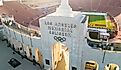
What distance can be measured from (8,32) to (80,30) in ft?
45.5

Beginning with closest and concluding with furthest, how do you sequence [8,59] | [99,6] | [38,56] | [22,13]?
1. [38,56]
2. [8,59]
3. [22,13]
4. [99,6]

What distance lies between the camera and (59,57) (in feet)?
92.0

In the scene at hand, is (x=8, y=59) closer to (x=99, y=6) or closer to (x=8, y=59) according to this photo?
(x=8, y=59)

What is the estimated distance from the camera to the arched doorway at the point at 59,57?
26427 mm

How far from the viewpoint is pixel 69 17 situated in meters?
22.5

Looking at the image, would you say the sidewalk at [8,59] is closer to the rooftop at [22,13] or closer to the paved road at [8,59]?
the paved road at [8,59]

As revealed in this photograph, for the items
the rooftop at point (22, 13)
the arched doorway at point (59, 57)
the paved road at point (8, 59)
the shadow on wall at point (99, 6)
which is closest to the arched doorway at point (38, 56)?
the paved road at point (8, 59)

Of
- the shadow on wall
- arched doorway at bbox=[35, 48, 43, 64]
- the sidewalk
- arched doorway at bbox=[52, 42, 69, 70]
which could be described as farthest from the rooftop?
arched doorway at bbox=[52, 42, 69, 70]

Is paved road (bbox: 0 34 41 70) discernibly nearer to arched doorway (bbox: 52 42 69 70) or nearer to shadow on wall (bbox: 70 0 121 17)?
arched doorway (bbox: 52 42 69 70)

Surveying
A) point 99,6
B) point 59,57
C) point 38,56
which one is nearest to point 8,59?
point 38,56

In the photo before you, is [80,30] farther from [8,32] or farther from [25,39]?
[8,32]

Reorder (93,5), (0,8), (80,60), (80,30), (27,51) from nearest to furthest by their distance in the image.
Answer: (80,30), (80,60), (27,51), (0,8), (93,5)

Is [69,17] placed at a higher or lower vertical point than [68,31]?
higher

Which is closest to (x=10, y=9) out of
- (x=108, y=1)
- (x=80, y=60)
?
(x=108, y=1)
